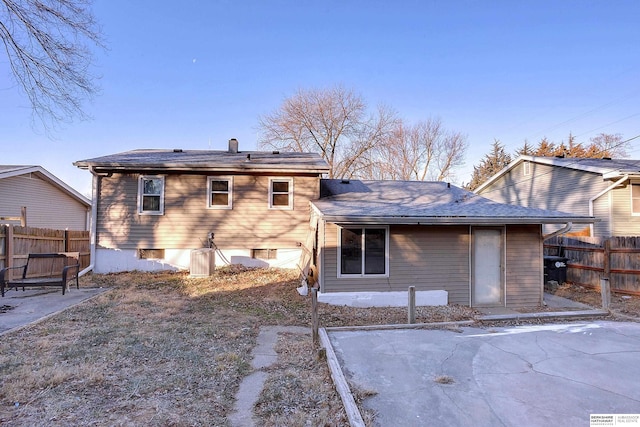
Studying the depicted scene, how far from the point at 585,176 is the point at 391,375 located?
15238mm

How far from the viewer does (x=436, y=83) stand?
1867cm

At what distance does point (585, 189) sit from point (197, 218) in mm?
16061

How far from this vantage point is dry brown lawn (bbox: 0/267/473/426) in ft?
10.1

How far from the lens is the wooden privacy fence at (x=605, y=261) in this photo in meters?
8.94

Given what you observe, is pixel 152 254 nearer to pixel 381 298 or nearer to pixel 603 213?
pixel 381 298

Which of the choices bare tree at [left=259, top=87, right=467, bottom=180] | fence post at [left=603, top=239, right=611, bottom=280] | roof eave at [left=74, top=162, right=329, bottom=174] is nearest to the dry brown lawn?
roof eave at [left=74, top=162, right=329, bottom=174]

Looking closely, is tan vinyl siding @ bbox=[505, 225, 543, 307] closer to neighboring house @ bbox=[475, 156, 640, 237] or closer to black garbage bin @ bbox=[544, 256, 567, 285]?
black garbage bin @ bbox=[544, 256, 567, 285]

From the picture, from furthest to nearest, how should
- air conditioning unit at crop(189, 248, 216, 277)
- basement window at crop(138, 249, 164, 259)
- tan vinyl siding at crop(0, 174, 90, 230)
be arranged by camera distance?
tan vinyl siding at crop(0, 174, 90, 230)
basement window at crop(138, 249, 164, 259)
air conditioning unit at crop(189, 248, 216, 277)

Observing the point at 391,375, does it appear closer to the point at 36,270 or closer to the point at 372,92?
the point at 36,270

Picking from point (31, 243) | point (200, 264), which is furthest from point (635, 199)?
point (31, 243)

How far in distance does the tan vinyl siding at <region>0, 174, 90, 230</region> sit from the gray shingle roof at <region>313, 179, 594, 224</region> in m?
13.4

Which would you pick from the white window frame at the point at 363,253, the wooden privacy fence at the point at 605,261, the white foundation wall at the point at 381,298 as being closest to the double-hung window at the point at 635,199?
the wooden privacy fence at the point at 605,261

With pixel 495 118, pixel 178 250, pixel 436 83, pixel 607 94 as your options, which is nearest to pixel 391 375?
pixel 178 250

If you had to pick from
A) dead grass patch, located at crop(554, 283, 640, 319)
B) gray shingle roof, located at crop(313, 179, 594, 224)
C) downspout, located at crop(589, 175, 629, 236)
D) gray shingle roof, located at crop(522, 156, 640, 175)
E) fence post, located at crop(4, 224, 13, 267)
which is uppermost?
gray shingle roof, located at crop(522, 156, 640, 175)
